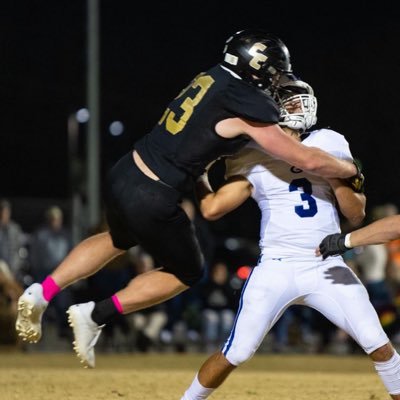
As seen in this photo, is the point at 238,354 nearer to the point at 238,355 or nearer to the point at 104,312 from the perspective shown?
the point at 238,355

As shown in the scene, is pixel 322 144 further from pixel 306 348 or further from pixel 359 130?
pixel 359 130

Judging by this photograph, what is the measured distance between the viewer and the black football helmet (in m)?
6.73

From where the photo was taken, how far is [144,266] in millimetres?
13969

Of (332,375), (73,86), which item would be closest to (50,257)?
(332,375)

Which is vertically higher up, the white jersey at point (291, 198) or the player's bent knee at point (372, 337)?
the white jersey at point (291, 198)

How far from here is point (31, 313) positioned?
733 centimetres

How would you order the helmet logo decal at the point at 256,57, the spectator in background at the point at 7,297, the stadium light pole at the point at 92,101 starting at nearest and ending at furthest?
the helmet logo decal at the point at 256,57
the spectator in background at the point at 7,297
the stadium light pole at the point at 92,101

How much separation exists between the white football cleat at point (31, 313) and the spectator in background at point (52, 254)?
23.8ft

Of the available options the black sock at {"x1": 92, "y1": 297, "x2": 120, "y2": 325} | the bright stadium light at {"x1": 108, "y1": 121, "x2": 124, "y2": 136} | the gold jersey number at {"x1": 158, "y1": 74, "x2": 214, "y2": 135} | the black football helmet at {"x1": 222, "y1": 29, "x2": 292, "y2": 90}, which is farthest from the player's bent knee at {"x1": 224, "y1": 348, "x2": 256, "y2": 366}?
the bright stadium light at {"x1": 108, "y1": 121, "x2": 124, "y2": 136}

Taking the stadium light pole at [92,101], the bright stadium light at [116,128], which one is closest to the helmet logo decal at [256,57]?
the stadium light pole at [92,101]

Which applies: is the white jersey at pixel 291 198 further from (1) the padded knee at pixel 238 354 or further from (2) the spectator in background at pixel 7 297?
(2) the spectator in background at pixel 7 297

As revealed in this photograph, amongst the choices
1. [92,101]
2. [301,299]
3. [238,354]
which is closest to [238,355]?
[238,354]

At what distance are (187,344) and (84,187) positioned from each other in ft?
10.8

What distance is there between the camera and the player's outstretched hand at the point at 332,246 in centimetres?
650
